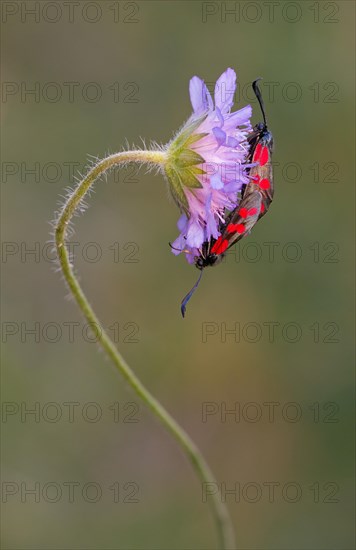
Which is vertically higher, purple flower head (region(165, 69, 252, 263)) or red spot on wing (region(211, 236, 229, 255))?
purple flower head (region(165, 69, 252, 263))

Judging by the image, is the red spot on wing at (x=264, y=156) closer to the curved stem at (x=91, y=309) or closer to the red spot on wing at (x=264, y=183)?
the red spot on wing at (x=264, y=183)

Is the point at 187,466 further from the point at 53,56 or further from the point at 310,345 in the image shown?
the point at 53,56

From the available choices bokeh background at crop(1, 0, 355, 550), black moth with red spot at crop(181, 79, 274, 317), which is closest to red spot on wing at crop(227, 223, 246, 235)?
black moth with red spot at crop(181, 79, 274, 317)

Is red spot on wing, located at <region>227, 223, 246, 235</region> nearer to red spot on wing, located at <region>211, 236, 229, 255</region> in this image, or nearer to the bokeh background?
red spot on wing, located at <region>211, 236, 229, 255</region>

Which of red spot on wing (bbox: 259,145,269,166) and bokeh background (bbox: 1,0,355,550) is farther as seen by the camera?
bokeh background (bbox: 1,0,355,550)

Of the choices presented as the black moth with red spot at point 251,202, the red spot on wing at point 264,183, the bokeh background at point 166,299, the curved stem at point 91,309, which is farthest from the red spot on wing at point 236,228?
the bokeh background at point 166,299

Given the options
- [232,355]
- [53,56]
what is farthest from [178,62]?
[232,355]

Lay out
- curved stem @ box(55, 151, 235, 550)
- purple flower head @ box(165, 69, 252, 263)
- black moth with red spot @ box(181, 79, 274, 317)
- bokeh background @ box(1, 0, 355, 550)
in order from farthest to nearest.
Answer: bokeh background @ box(1, 0, 355, 550) → black moth with red spot @ box(181, 79, 274, 317) → purple flower head @ box(165, 69, 252, 263) → curved stem @ box(55, 151, 235, 550)
